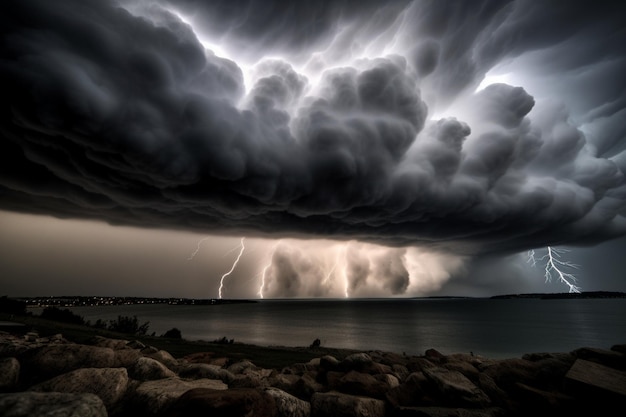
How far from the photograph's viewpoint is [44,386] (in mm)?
6500

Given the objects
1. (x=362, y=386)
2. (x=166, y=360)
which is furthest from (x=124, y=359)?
(x=362, y=386)

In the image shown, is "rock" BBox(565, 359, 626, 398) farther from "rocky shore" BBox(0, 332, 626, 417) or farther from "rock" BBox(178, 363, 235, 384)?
"rock" BBox(178, 363, 235, 384)

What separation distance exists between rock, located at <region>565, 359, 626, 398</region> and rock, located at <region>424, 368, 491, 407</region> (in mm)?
1816

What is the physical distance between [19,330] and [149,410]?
21109 millimetres

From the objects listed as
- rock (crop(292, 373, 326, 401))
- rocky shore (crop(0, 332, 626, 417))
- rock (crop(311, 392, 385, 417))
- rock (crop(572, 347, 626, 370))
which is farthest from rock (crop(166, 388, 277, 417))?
rock (crop(572, 347, 626, 370))

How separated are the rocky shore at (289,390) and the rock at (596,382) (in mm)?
20

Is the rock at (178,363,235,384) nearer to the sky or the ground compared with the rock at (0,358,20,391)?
nearer to the ground

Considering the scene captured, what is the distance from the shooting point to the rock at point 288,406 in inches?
262

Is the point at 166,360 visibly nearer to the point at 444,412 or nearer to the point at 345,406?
the point at 345,406

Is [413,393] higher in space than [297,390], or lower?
higher

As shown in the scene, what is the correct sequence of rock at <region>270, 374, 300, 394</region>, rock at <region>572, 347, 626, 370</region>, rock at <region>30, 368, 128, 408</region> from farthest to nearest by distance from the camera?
rock at <region>270, 374, 300, 394</region> → rock at <region>572, 347, 626, 370</region> → rock at <region>30, 368, 128, 408</region>

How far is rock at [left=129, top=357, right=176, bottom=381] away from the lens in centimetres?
818

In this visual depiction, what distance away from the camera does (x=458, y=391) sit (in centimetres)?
712

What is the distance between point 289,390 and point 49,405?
20.3 feet
